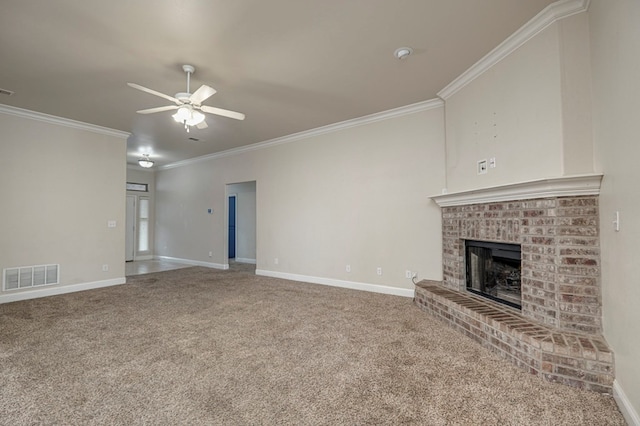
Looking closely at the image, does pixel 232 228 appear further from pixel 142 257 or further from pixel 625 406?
pixel 625 406

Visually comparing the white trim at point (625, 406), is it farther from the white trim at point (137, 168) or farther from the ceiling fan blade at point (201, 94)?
the white trim at point (137, 168)

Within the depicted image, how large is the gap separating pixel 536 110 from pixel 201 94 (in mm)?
3147

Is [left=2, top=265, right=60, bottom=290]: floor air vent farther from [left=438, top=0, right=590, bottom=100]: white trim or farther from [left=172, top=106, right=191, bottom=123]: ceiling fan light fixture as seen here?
[left=438, top=0, right=590, bottom=100]: white trim

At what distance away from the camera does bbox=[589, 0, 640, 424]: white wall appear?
164cm

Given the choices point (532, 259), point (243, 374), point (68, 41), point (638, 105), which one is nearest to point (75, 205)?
point (68, 41)

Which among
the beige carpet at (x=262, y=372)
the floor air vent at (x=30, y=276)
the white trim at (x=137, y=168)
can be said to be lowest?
the beige carpet at (x=262, y=372)

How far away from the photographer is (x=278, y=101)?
13.8 feet

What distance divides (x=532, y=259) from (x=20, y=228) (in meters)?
6.76

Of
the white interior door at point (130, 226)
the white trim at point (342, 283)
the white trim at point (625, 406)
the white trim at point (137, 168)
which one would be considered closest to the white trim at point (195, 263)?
the white interior door at point (130, 226)

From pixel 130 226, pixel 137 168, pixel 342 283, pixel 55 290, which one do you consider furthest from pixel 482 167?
pixel 130 226

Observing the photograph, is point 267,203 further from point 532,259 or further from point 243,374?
point 532,259

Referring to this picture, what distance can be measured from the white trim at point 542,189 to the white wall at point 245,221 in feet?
20.9

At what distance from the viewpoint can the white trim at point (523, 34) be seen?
7.75 feet

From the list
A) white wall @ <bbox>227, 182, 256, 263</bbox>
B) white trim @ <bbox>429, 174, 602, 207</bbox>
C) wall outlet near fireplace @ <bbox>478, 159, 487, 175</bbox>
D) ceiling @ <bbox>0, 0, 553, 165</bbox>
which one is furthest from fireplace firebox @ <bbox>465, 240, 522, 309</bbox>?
white wall @ <bbox>227, 182, 256, 263</bbox>
